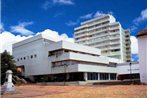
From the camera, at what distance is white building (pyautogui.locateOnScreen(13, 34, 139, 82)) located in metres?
50.1

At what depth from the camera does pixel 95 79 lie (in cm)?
5428

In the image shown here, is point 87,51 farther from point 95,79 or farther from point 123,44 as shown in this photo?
point 123,44

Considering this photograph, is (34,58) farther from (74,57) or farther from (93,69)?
(93,69)

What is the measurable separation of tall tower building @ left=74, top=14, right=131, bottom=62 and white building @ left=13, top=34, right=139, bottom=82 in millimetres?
37057

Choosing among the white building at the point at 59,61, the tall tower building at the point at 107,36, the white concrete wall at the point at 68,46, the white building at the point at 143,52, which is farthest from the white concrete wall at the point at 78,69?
the tall tower building at the point at 107,36

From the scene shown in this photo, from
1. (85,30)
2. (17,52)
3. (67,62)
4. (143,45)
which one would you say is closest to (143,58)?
(143,45)

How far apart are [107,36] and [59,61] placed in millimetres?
54714

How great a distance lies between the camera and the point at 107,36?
104 metres

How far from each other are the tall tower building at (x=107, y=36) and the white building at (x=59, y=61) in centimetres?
3706

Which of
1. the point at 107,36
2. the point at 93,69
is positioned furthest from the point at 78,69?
the point at 107,36

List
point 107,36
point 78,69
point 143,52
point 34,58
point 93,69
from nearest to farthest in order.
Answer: point 143,52 → point 78,69 → point 93,69 → point 34,58 → point 107,36

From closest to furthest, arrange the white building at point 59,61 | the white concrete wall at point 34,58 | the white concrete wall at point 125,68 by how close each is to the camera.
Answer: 1. the white building at point 59,61
2. the white concrete wall at point 34,58
3. the white concrete wall at point 125,68

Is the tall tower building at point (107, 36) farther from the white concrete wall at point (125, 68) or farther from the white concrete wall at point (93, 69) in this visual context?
the white concrete wall at point (93, 69)

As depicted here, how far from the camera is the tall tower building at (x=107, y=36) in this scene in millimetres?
100562
